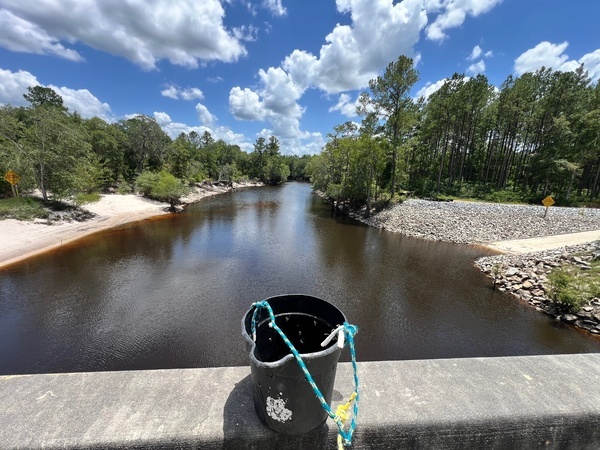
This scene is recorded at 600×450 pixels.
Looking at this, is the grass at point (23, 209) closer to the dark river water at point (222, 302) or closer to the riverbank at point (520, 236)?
the dark river water at point (222, 302)

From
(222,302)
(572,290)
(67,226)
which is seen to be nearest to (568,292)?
(572,290)

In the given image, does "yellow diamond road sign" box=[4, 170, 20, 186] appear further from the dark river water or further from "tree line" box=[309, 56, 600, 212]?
"tree line" box=[309, 56, 600, 212]

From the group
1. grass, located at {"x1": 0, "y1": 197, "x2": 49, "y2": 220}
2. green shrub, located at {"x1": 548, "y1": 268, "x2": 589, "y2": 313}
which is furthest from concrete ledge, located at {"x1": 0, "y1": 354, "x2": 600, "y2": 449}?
grass, located at {"x1": 0, "y1": 197, "x2": 49, "y2": 220}

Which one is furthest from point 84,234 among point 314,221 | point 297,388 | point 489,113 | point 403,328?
point 489,113

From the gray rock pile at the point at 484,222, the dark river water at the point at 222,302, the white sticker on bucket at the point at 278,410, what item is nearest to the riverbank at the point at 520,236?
the gray rock pile at the point at 484,222

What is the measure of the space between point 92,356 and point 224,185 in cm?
4373

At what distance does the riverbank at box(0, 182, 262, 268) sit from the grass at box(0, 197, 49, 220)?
51 centimetres

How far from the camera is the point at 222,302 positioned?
847 centimetres

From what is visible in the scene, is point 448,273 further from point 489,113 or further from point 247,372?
point 489,113

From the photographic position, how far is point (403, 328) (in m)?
7.49

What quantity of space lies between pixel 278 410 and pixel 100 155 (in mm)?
38190

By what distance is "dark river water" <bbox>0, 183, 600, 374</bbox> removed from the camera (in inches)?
250

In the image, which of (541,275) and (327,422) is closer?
(327,422)

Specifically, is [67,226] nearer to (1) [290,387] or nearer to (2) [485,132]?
(1) [290,387]
